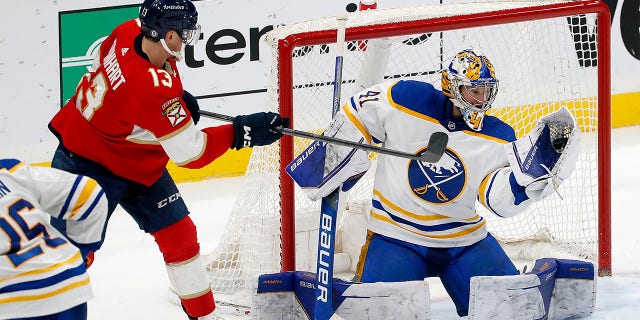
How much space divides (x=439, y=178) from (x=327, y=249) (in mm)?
392

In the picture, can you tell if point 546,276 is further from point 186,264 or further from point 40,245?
point 40,245

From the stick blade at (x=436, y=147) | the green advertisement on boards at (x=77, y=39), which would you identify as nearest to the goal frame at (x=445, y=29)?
the stick blade at (x=436, y=147)

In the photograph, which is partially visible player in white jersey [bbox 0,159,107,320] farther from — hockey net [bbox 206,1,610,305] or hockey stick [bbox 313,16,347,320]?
hockey net [bbox 206,1,610,305]

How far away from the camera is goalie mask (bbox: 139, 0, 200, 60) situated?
3.78m

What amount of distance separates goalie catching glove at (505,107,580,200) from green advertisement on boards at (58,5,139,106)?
2539 millimetres

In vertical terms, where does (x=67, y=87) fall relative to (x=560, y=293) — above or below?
above

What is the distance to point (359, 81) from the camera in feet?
15.2

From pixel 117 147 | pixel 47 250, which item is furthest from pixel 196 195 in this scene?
pixel 47 250

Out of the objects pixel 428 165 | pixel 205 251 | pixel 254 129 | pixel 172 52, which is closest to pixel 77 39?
pixel 205 251

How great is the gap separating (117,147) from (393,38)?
1.17m

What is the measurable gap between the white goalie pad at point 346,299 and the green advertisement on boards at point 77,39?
198cm

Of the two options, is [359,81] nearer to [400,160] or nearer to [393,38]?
[393,38]

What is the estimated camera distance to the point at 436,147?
3736mm

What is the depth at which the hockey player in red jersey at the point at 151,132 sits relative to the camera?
3.74 meters
